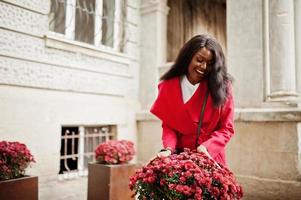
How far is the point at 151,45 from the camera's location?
6180mm

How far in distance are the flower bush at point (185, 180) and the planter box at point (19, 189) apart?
1950 mm

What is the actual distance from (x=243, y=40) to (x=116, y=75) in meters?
2.46

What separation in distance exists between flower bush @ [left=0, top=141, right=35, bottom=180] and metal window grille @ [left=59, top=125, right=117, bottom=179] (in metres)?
1.35

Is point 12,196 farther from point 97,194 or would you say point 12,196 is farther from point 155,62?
point 155,62

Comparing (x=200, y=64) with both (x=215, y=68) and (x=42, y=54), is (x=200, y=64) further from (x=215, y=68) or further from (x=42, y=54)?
(x=42, y=54)

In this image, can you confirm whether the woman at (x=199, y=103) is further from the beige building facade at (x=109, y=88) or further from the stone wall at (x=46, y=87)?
the stone wall at (x=46, y=87)

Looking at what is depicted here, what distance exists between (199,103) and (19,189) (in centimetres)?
236

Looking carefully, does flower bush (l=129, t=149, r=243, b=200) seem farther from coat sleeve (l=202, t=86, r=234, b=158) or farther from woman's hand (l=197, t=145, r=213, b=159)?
coat sleeve (l=202, t=86, r=234, b=158)

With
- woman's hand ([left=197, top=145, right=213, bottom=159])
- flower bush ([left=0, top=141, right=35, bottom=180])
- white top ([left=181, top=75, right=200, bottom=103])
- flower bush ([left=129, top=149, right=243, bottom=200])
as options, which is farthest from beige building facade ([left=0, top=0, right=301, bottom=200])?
flower bush ([left=129, top=149, right=243, bottom=200])

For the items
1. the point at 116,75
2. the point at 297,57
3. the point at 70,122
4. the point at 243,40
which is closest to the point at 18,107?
the point at 70,122

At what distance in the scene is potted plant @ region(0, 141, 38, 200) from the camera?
10.4 feet

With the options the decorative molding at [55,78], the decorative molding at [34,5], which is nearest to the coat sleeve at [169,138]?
the decorative molding at [55,78]

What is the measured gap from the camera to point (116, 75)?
561 centimetres

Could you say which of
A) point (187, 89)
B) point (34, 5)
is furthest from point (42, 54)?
point (187, 89)
